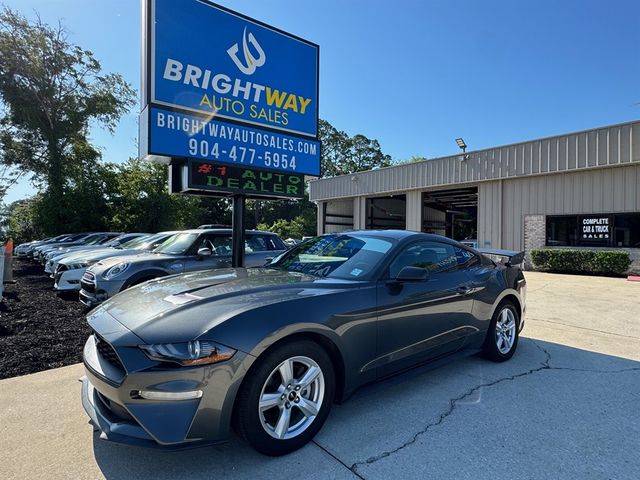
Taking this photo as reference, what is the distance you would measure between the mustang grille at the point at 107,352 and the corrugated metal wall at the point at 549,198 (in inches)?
657

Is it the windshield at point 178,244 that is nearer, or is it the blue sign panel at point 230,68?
the blue sign panel at point 230,68

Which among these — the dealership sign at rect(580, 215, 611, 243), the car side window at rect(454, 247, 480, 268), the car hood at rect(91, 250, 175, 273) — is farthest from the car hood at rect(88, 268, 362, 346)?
the dealership sign at rect(580, 215, 611, 243)

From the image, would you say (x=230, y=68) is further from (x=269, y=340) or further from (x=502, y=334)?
(x=502, y=334)

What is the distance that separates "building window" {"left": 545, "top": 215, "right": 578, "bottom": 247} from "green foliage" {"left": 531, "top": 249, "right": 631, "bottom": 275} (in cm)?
78

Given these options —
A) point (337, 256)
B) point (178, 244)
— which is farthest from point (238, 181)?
point (337, 256)

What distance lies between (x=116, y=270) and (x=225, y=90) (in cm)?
336

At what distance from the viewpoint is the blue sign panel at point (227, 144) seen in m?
5.20

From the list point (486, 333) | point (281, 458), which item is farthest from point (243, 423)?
point (486, 333)

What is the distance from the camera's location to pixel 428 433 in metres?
2.74

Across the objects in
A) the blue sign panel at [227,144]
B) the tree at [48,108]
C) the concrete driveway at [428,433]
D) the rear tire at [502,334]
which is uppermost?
the tree at [48,108]

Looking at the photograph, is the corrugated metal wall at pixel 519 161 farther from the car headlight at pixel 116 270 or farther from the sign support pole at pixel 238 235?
the car headlight at pixel 116 270


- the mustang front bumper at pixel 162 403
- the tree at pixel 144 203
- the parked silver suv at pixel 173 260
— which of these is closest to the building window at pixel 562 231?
the parked silver suv at pixel 173 260

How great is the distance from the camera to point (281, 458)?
2.41 meters

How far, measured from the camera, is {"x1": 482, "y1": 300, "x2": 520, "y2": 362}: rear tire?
165 inches
